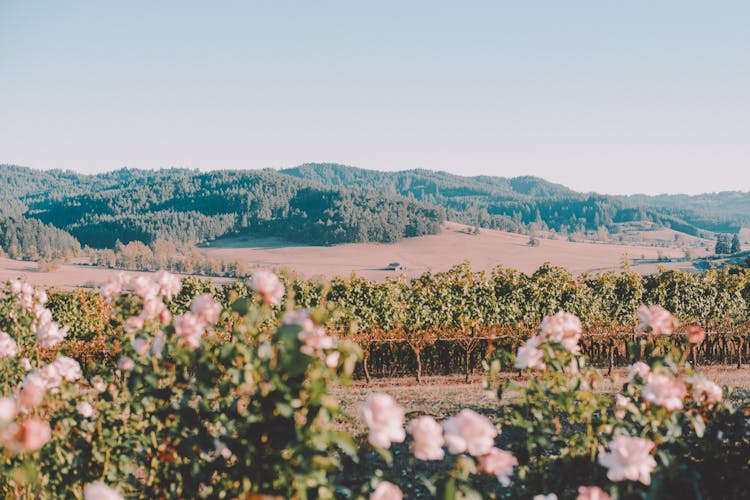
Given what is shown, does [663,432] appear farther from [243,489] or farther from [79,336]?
[79,336]

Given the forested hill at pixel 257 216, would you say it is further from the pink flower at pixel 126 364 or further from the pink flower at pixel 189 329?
the pink flower at pixel 189 329

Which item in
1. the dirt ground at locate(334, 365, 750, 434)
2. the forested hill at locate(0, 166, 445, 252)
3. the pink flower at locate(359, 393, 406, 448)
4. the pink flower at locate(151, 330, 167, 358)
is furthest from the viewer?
the forested hill at locate(0, 166, 445, 252)

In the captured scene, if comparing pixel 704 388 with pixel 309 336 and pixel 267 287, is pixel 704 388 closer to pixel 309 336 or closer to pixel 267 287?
pixel 309 336

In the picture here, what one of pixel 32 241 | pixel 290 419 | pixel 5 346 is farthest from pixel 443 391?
pixel 32 241

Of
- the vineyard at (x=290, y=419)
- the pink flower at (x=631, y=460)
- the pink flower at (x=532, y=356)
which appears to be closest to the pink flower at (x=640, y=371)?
the vineyard at (x=290, y=419)

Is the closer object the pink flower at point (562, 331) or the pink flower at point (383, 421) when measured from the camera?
the pink flower at point (383, 421)

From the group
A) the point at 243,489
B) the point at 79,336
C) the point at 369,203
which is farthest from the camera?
the point at 369,203

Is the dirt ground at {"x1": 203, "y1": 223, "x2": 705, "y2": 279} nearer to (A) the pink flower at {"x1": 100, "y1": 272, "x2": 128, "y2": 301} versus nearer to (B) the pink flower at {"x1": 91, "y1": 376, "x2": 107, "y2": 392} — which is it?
(B) the pink flower at {"x1": 91, "y1": 376, "x2": 107, "y2": 392}

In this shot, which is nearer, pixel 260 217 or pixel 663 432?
pixel 663 432

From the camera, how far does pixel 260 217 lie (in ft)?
521

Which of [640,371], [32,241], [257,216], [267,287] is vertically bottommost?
[32,241]

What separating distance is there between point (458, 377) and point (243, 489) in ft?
35.1

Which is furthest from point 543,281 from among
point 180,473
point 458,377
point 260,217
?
point 260,217

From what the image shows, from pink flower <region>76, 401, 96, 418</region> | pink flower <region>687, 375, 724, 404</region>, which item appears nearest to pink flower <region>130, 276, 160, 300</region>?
pink flower <region>76, 401, 96, 418</region>
